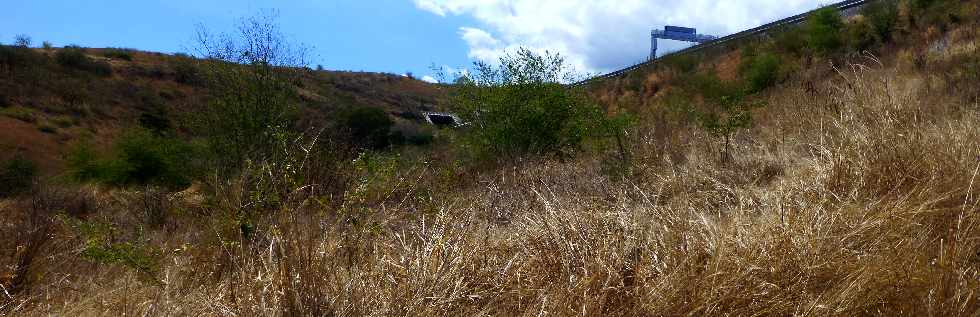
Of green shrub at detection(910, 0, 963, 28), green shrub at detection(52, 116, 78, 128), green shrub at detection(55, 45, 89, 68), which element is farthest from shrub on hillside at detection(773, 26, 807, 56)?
green shrub at detection(55, 45, 89, 68)

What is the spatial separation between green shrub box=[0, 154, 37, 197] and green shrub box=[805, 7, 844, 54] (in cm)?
2405

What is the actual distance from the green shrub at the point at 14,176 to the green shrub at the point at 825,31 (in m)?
24.1

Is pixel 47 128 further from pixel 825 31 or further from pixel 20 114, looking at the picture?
pixel 825 31

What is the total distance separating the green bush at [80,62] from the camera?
165ft

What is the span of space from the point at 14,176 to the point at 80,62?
109 feet

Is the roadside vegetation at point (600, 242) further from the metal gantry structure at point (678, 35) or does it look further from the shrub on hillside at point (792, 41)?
the metal gantry structure at point (678, 35)

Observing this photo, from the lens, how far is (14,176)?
22.7m

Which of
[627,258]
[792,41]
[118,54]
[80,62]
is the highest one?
[118,54]

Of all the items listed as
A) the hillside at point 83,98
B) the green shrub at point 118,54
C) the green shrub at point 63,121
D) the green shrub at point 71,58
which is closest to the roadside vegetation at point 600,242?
the hillside at point 83,98

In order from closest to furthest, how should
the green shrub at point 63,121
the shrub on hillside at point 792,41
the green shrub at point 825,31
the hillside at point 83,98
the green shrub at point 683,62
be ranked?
the green shrub at point 825,31 < the shrub on hillside at point 792,41 < the green shrub at point 683,62 < the hillside at point 83,98 < the green shrub at point 63,121

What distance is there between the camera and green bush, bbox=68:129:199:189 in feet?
64.6

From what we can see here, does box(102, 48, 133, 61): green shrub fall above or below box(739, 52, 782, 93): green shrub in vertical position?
above

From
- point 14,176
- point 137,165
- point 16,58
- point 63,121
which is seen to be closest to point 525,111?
point 137,165

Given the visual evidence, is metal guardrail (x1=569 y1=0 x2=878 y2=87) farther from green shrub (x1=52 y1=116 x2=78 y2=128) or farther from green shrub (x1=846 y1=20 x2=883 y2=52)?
green shrub (x1=52 y1=116 x2=78 y2=128)
